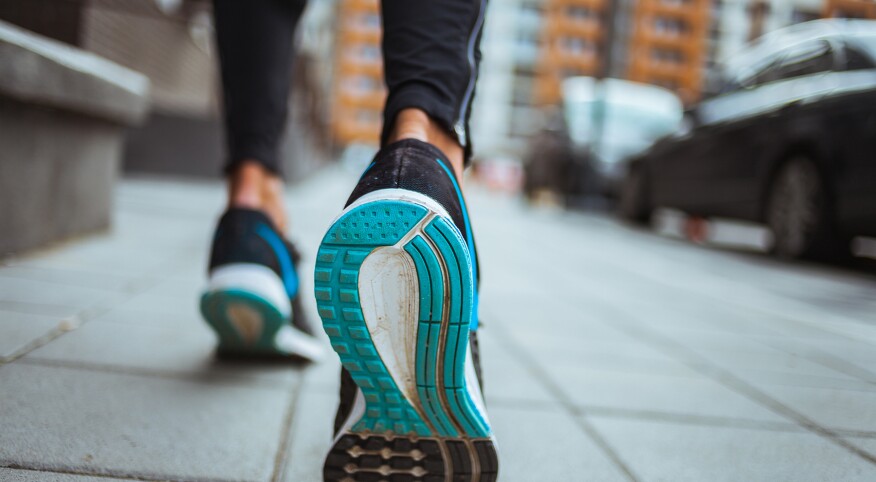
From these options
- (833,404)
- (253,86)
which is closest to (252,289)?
(253,86)

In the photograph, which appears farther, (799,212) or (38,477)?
(799,212)

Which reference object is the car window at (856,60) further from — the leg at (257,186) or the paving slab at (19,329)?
the paving slab at (19,329)

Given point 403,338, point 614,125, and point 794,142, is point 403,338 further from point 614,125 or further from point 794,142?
point 614,125

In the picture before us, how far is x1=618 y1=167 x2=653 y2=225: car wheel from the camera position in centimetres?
708

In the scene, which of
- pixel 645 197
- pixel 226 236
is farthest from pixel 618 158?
pixel 226 236

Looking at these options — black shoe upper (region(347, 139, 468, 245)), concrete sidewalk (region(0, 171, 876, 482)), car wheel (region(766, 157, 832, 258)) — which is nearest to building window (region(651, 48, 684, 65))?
car wheel (region(766, 157, 832, 258))

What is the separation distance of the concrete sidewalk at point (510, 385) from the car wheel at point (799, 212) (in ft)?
3.61

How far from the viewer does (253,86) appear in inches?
60.5

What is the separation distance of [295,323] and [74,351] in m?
0.43

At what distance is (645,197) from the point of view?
7.12 m

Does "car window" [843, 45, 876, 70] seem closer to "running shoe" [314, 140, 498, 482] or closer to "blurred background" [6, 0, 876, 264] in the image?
"blurred background" [6, 0, 876, 264]

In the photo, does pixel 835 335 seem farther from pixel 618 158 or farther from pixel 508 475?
pixel 618 158

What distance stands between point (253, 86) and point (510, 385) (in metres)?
0.85

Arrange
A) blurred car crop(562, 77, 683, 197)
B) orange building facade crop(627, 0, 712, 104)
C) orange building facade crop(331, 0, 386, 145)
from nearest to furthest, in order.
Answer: orange building facade crop(627, 0, 712, 104) → blurred car crop(562, 77, 683, 197) → orange building facade crop(331, 0, 386, 145)
